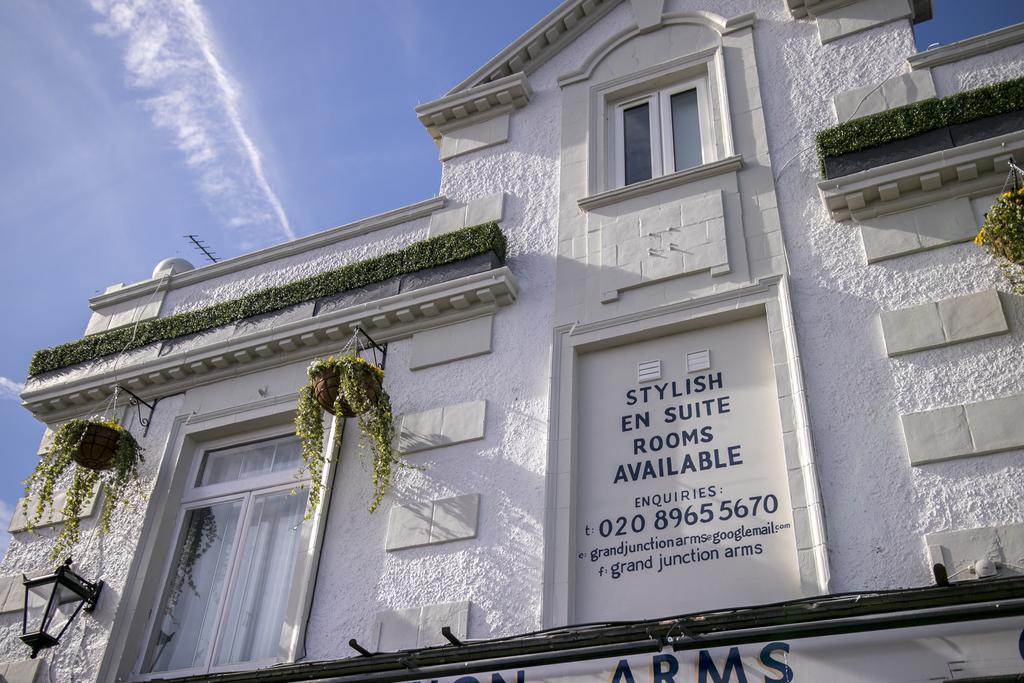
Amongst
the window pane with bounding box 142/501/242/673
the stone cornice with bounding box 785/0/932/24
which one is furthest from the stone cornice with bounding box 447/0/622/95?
the window pane with bounding box 142/501/242/673

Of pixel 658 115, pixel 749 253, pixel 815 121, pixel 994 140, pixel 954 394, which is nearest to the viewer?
pixel 954 394

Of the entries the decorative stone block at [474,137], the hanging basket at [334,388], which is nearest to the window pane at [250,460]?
the hanging basket at [334,388]

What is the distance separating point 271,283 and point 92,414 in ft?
7.69

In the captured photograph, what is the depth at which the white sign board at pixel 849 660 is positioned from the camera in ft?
17.8

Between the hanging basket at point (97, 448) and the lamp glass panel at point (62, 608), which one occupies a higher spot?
the hanging basket at point (97, 448)

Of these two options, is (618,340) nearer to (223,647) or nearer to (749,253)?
(749,253)

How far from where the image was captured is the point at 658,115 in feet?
33.8

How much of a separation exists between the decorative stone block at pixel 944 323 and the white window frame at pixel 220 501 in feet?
16.5

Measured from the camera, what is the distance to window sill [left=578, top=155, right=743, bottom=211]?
9039 mm

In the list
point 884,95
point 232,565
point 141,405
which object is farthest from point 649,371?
point 141,405

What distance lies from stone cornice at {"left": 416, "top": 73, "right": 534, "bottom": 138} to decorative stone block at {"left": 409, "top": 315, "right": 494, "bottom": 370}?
2.97m

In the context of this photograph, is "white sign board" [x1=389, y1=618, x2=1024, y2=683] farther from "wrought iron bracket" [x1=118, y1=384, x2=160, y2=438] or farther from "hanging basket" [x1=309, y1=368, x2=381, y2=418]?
"wrought iron bracket" [x1=118, y1=384, x2=160, y2=438]

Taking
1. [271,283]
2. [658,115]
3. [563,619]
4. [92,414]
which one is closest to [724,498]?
[563,619]

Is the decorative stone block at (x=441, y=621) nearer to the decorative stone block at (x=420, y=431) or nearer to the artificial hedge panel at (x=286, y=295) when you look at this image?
the decorative stone block at (x=420, y=431)
